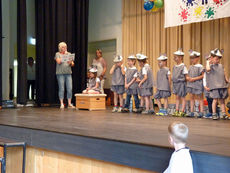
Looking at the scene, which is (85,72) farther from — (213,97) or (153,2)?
(213,97)

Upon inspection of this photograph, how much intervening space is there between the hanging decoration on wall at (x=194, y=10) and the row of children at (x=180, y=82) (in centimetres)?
119

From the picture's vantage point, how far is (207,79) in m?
5.22

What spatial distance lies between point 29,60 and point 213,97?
18.3 ft

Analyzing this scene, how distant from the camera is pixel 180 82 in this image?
561 cm

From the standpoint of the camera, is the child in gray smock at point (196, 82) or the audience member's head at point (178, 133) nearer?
the audience member's head at point (178, 133)

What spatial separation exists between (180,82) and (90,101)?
2062 mm

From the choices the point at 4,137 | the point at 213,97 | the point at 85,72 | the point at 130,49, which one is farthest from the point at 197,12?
the point at 4,137

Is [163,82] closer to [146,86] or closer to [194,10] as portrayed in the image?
[146,86]

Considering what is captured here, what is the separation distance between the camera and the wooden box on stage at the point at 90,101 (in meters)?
6.81

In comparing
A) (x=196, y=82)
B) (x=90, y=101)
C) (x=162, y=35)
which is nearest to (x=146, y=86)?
(x=196, y=82)

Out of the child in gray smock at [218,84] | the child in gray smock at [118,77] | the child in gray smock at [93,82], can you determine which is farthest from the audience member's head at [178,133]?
the child in gray smock at [93,82]

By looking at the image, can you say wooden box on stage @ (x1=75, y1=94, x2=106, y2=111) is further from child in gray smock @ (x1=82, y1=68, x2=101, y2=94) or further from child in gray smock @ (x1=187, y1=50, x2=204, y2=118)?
child in gray smock @ (x1=187, y1=50, x2=204, y2=118)

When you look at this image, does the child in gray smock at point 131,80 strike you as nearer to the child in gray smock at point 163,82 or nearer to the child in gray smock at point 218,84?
the child in gray smock at point 163,82

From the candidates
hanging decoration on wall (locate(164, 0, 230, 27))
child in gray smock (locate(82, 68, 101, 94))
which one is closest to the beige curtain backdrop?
hanging decoration on wall (locate(164, 0, 230, 27))
